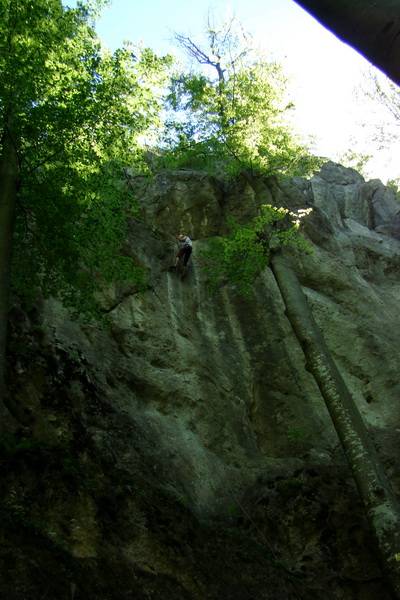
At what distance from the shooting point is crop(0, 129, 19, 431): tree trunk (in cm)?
575

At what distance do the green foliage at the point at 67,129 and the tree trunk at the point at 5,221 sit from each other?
0.20 m

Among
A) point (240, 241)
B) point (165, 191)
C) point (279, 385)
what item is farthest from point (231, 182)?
point (279, 385)

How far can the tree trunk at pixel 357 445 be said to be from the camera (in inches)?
261

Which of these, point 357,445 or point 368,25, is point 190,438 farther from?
point 368,25

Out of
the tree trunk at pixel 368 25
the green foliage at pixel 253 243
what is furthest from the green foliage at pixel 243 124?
the tree trunk at pixel 368 25

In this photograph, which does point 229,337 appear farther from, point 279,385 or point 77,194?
point 77,194

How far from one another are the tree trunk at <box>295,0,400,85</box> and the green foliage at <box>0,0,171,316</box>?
19.9ft

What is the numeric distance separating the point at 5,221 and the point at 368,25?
19.8 ft

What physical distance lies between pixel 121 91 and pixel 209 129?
7.26 m

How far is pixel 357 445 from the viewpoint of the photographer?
764cm

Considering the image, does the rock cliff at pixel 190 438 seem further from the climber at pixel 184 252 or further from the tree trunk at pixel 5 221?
the tree trunk at pixel 5 221

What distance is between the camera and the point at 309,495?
A: 841cm

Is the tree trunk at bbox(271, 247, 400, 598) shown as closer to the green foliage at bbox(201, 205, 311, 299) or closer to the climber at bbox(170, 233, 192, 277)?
the green foliage at bbox(201, 205, 311, 299)

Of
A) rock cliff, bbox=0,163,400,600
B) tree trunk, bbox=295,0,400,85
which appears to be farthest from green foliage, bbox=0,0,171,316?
tree trunk, bbox=295,0,400,85
